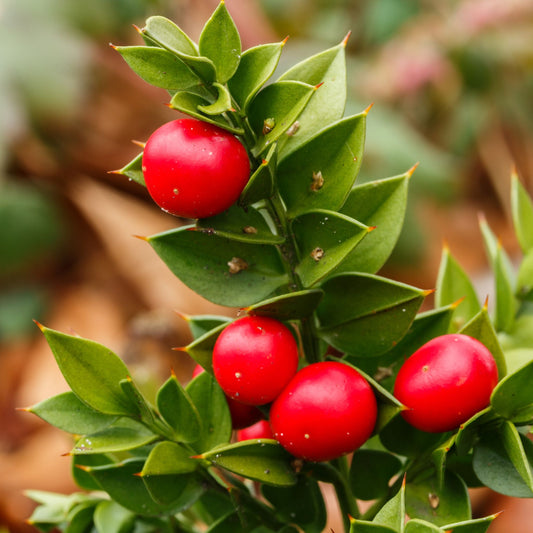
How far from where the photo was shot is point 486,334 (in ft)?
1.21

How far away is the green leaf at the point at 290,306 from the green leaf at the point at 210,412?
7cm

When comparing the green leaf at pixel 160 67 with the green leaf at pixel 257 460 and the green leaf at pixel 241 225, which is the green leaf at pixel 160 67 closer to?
the green leaf at pixel 241 225

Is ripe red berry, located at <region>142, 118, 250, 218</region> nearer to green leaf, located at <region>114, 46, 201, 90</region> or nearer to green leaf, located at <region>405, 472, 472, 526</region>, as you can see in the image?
green leaf, located at <region>114, 46, 201, 90</region>

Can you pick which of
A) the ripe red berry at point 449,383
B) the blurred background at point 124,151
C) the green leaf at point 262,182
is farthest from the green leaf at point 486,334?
the blurred background at point 124,151

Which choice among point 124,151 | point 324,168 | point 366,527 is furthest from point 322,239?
point 124,151

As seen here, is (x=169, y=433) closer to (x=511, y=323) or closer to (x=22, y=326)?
(x=511, y=323)

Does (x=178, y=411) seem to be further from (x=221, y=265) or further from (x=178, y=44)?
(x=178, y=44)

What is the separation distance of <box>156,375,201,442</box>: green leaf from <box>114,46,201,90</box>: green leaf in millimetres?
157

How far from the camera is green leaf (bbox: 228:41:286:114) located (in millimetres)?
331

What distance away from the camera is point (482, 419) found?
1.14ft

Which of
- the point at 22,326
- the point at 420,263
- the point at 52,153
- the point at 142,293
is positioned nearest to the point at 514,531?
the point at 420,263

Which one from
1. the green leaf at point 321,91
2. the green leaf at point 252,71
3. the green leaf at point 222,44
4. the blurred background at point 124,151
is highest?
the green leaf at point 222,44

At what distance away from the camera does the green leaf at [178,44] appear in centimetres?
31

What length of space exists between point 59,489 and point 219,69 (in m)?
1.37
